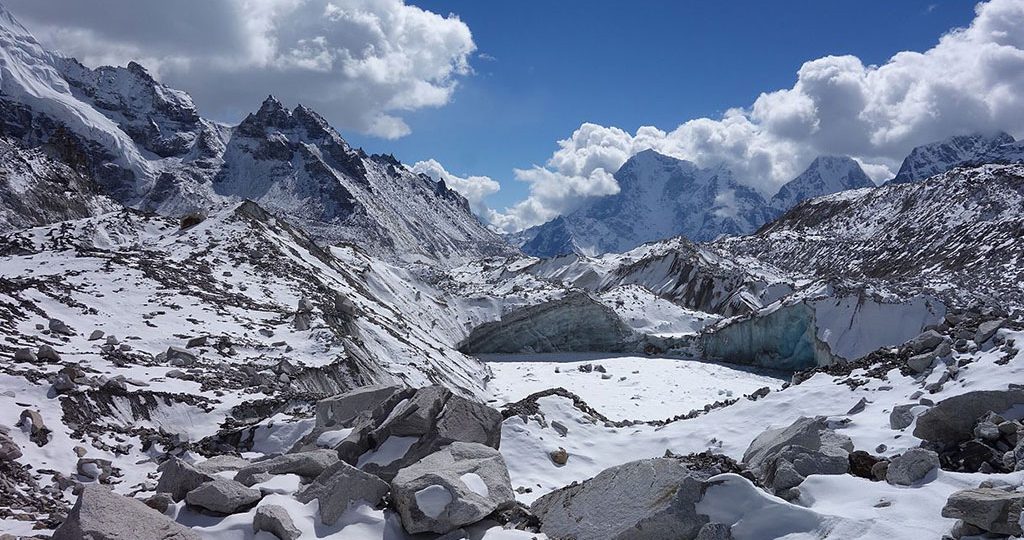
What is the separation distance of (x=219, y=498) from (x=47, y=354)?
842cm

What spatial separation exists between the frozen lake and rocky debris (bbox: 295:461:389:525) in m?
18.4

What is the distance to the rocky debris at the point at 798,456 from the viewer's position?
7.94 metres

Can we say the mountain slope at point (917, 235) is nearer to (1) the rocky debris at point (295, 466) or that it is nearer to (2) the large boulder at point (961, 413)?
(2) the large boulder at point (961, 413)

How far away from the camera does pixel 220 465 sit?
9.05 metres

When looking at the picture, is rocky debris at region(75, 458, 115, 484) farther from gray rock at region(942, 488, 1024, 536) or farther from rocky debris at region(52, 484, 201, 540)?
gray rock at region(942, 488, 1024, 536)

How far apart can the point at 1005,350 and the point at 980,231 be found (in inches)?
2634

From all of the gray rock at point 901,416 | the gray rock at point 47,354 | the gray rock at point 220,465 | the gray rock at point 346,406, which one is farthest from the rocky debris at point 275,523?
the gray rock at point 901,416

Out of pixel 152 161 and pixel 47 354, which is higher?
pixel 152 161

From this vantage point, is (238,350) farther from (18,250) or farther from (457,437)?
(18,250)

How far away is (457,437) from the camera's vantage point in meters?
10.3

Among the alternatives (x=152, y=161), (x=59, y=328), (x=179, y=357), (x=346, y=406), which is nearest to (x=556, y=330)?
(x=179, y=357)

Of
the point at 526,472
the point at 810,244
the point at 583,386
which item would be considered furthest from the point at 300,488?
the point at 810,244

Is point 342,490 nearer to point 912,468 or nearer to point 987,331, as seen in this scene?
point 912,468

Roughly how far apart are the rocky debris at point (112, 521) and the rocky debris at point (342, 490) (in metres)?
1.41
